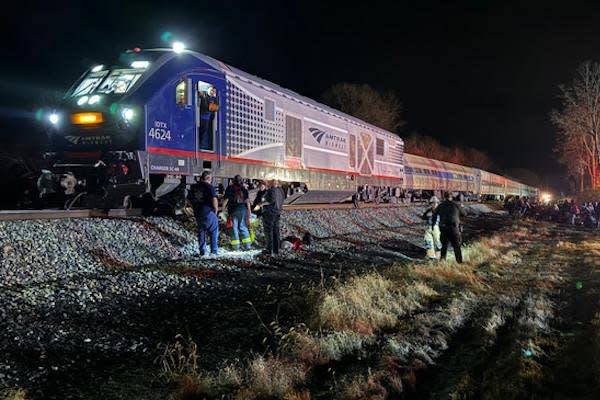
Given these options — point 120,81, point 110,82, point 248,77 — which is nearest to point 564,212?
point 248,77

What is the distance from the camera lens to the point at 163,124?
9.96m

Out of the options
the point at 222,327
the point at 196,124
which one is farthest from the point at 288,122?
the point at 222,327

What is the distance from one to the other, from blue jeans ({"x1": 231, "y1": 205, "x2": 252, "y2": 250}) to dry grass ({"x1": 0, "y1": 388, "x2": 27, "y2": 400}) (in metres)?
6.88

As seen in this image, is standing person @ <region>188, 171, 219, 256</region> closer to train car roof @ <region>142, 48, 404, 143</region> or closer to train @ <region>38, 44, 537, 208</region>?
train @ <region>38, 44, 537, 208</region>

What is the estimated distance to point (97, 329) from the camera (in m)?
5.09

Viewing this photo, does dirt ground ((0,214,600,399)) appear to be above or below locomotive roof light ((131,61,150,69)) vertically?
below

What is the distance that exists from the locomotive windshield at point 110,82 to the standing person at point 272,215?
368 cm

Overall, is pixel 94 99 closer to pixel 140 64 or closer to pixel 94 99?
pixel 94 99

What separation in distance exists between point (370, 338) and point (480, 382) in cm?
131

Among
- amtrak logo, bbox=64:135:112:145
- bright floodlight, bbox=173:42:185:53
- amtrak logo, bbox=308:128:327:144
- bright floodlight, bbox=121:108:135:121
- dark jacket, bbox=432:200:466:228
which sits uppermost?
bright floodlight, bbox=173:42:185:53

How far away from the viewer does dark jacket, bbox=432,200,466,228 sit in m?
10.9

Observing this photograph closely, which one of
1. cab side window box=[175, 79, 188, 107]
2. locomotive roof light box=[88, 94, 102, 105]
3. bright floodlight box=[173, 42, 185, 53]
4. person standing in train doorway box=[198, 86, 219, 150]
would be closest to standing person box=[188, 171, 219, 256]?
person standing in train doorway box=[198, 86, 219, 150]

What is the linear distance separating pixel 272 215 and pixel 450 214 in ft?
13.1

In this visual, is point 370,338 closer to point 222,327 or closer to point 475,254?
point 222,327
